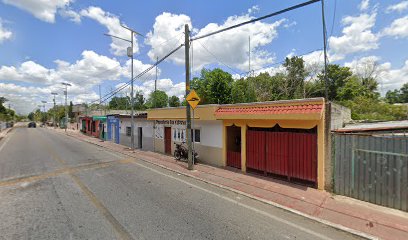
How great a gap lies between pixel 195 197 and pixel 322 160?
4.43m

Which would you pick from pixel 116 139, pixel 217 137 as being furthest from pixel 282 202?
pixel 116 139

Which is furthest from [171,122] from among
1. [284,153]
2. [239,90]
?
[239,90]

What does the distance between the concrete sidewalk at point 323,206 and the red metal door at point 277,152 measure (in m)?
0.48

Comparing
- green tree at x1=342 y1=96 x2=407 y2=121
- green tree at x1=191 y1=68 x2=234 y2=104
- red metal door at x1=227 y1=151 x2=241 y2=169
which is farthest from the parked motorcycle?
green tree at x1=191 y1=68 x2=234 y2=104

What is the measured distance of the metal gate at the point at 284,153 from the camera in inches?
313

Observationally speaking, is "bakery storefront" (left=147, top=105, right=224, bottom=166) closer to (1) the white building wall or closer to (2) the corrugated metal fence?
(1) the white building wall

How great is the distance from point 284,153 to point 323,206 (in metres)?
2.63

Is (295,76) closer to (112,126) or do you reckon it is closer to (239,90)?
(239,90)

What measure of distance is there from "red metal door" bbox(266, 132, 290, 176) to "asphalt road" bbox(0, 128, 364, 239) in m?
2.50

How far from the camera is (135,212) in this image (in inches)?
227

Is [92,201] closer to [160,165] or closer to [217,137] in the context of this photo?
[160,165]

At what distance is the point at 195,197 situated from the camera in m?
7.04

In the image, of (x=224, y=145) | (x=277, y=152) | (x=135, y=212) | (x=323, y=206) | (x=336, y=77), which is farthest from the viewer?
(x=336, y=77)

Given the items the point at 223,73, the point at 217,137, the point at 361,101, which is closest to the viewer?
the point at 217,137
